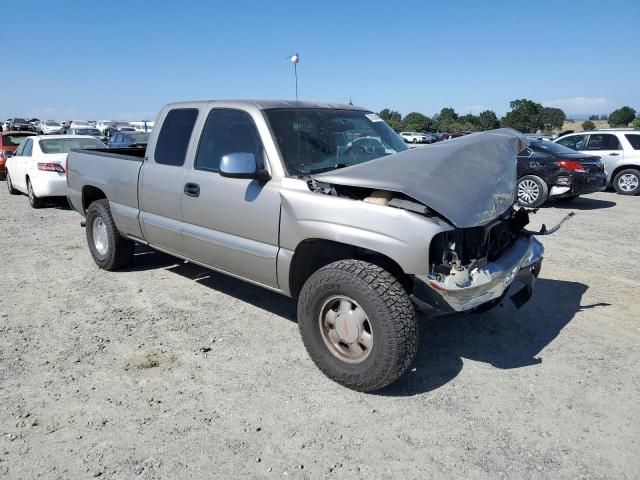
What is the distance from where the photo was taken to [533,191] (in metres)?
11.4

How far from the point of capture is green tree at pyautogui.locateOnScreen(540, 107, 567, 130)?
49781 mm

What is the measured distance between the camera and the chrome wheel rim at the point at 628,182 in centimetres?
1363

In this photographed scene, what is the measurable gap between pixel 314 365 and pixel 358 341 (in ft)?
1.91

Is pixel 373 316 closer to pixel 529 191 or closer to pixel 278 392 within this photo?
pixel 278 392

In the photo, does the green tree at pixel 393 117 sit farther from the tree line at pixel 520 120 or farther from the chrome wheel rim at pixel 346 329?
the chrome wheel rim at pixel 346 329

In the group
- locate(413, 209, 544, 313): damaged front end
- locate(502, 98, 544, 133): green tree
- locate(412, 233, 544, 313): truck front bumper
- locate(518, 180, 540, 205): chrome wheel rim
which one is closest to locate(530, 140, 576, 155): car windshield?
locate(518, 180, 540, 205): chrome wheel rim

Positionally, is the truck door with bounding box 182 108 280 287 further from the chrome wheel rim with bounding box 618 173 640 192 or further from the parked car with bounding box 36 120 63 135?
the parked car with bounding box 36 120 63 135

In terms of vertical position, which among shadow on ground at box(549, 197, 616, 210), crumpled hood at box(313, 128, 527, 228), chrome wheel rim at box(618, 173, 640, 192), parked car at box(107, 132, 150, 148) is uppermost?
crumpled hood at box(313, 128, 527, 228)

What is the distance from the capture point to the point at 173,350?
4023 millimetres

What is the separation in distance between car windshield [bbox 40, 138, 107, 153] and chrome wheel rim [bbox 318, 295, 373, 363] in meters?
8.73

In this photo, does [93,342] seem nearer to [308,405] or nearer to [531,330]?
[308,405]

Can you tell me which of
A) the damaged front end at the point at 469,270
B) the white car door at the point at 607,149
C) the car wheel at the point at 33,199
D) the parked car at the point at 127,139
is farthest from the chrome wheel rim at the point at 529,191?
the parked car at the point at 127,139

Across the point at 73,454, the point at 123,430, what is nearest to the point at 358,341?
the point at 123,430

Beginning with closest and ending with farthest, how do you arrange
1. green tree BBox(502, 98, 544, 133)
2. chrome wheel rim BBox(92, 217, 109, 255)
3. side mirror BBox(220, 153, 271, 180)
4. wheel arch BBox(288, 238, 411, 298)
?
wheel arch BBox(288, 238, 411, 298), side mirror BBox(220, 153, 271, 180), chrome wheel rim BBox(92, 217, 109, 255), green tree BBox(502, 98, 544, 133)
